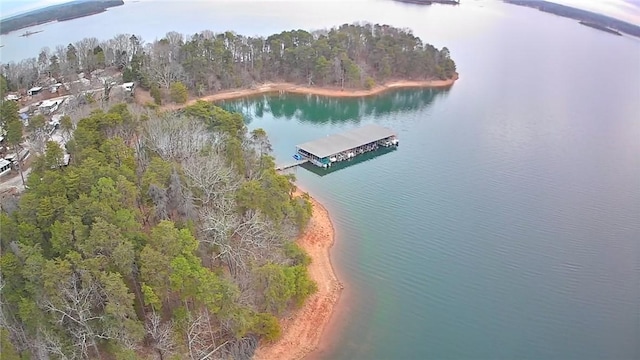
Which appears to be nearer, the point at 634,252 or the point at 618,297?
the point at 618,297

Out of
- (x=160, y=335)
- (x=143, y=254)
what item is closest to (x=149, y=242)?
(x=143, y=254)

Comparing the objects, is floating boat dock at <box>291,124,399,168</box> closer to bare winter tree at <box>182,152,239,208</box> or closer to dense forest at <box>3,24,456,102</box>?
bare winter tree at <box>182,152,239,208</box>

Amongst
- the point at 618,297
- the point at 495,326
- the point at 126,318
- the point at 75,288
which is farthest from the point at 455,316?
the point at 75,288

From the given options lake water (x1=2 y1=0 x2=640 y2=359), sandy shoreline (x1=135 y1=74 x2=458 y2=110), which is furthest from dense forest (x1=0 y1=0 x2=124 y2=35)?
lake water (x1=2 y1=0 x2=640 y2=359)

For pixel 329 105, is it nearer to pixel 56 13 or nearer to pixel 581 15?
pixel 581 15

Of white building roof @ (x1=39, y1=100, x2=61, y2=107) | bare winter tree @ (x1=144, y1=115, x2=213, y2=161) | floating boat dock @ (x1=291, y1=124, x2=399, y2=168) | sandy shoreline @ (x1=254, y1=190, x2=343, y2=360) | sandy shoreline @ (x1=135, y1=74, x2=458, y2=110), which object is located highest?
bare winter tree @ (x1=144, y1=115, x2=213, y2=161)

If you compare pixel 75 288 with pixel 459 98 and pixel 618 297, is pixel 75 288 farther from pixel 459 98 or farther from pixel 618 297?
pixel 459 98
